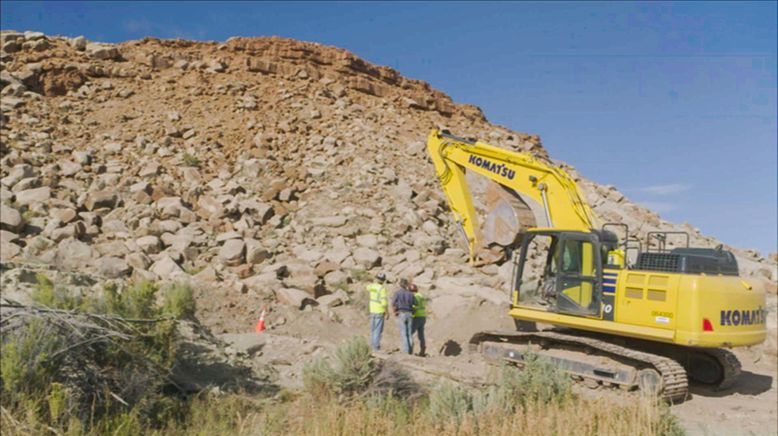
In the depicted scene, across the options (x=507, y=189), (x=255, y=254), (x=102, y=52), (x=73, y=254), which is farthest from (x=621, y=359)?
(x=102, y=52)

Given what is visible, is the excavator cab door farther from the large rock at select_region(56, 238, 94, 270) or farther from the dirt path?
the large rock at select_region(56, 238, 94, 270)

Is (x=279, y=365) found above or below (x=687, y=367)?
below

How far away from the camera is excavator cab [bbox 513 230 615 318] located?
8.45m

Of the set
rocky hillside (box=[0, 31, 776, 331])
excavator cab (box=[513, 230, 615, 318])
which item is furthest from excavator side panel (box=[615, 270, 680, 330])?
rocky hillside (box=[0, 31, 776, 331])

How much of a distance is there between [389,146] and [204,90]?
7.73 meters

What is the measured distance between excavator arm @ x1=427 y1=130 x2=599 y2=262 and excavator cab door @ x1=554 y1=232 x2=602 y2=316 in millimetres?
294

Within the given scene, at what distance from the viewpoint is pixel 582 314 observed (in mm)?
8508

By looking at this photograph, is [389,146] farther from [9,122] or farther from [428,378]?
[428,378]

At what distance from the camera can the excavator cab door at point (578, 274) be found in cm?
842

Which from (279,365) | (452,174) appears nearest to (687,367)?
(452,174)

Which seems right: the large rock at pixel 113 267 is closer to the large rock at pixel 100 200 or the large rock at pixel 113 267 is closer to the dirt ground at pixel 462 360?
the large rock at pixel 100 200

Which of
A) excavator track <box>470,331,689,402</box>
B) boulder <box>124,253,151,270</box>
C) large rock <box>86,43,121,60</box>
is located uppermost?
large rock <box>86,43,121,60</box>

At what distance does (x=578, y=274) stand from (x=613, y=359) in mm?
1274

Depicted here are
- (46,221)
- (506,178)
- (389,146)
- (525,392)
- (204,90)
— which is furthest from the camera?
(204,90)
